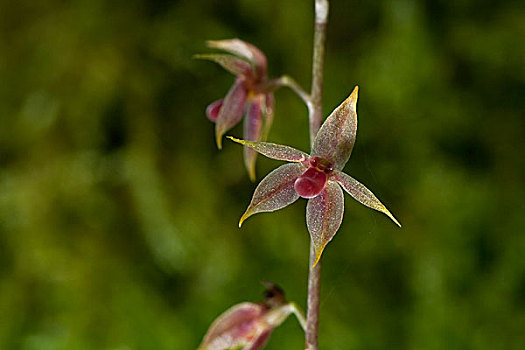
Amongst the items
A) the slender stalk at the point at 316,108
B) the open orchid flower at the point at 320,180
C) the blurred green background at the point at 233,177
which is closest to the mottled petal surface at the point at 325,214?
the open orchid flower at the point at 320,180

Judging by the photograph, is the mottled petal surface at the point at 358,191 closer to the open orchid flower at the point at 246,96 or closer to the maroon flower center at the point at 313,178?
the maroon flower center at the point at 313,178

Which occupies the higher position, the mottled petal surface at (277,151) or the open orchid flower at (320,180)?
the mottled petal surface at (277,151)

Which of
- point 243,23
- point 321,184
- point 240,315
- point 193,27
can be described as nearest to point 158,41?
point 193,27

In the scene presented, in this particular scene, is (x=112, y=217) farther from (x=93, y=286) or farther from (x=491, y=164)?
(x=491, y=164)

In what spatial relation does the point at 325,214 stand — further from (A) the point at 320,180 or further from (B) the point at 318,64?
(B) the point at 318,64

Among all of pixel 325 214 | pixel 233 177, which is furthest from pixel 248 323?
pixel 233 177

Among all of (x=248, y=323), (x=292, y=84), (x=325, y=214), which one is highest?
(x=292, y=84)

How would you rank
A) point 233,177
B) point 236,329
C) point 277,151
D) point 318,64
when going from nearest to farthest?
1. point 277,151
2. point 318,64
3. point 236,329
4. point 233,177
